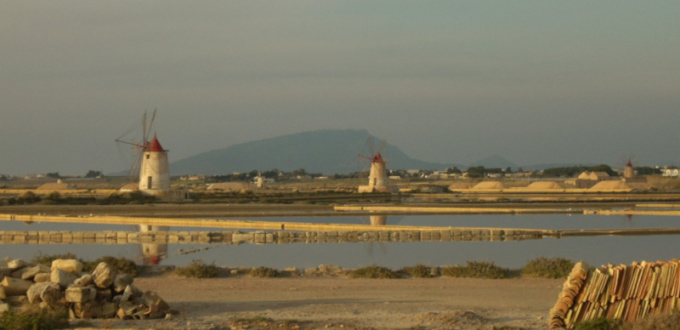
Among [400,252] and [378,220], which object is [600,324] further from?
[378,220]

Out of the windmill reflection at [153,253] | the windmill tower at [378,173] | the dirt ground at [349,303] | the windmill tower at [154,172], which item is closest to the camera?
the dirt ground at [349,303]

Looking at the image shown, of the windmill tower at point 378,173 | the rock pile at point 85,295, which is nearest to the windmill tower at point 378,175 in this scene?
the windmill tower at point 378,173

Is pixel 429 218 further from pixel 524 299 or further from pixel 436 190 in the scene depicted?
pixel 436 190

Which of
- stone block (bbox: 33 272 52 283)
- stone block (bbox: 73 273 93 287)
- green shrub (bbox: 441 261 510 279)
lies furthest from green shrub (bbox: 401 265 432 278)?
stone block (bbox: 33 272 52 283)

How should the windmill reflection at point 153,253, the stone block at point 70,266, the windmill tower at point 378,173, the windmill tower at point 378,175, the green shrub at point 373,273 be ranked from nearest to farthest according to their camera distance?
the stone block at point 70,266
the green shrub at point 373,273
the windmill reflection at point 153,253
the windmill tower at point 378,175
the windmill tower at point 378,173

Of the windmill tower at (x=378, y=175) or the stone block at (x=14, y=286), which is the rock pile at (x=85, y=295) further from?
the windmill tower at (x=378, y=175)

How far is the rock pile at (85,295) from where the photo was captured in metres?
7.00

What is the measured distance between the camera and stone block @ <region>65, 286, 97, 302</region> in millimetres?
6988

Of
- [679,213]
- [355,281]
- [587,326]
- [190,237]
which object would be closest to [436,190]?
[679,213]

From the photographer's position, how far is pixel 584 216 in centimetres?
2814

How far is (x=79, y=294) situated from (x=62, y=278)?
24 centimetres

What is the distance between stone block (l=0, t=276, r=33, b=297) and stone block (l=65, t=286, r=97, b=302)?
1.83 feet

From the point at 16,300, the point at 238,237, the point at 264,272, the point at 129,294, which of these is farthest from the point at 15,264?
the point at 238,237

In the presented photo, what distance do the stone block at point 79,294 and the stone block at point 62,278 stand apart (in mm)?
114
